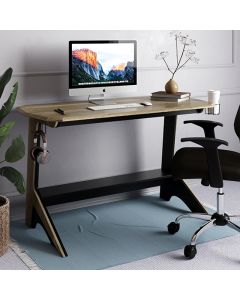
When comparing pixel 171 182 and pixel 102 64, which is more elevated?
pixel 102 64

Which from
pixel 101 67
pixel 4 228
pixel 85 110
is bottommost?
pixel 4 228

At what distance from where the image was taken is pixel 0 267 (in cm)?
298

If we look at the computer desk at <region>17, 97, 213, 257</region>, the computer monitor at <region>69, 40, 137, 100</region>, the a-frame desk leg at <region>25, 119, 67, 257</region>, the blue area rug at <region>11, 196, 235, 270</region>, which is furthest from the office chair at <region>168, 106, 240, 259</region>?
the a-frame desk leg at <region>25, 119, 67, 257</region>

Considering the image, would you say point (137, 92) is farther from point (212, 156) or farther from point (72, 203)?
point (212, 156)

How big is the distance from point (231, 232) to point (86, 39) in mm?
1680

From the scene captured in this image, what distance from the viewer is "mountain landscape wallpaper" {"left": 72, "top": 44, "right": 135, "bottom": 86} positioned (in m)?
3.53

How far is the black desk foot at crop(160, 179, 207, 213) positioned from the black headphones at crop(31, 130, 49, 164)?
109 cm

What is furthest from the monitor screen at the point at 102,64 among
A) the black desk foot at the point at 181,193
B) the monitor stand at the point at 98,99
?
the black desk foot at the point at 181,193

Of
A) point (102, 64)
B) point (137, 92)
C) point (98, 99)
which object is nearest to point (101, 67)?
point (102, 64)

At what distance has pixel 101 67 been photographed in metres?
3.63

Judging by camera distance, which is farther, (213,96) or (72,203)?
(72,203)

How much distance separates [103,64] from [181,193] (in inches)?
43.8
